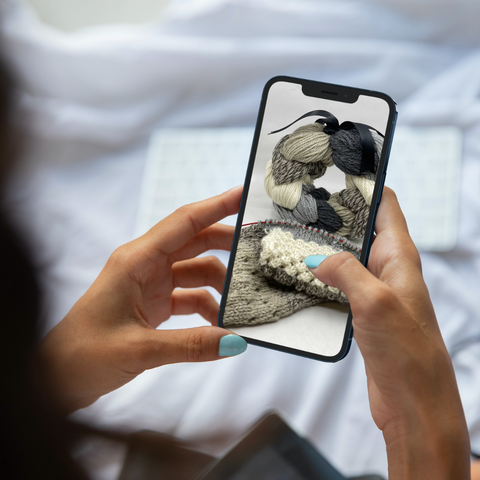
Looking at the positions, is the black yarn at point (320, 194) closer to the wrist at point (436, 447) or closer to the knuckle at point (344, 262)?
the knuckle at point (344, 262)

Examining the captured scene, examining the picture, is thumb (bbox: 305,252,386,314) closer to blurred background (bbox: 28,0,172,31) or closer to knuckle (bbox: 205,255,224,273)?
knuckle (bbox: 205,255,224,273)

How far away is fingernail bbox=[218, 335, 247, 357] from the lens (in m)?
0.38

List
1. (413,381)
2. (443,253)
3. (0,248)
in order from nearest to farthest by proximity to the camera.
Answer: (0,248)
(413,381)
(443,253)

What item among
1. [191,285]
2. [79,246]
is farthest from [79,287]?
[191,285]

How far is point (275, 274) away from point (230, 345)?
85mm

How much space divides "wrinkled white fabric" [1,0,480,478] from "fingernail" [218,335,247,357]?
30 centimetres

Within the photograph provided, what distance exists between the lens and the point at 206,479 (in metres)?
0.45

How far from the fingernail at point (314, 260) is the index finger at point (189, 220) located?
106mm

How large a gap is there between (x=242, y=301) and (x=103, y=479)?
0.32 metres

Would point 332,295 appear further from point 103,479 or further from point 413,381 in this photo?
point 103,479

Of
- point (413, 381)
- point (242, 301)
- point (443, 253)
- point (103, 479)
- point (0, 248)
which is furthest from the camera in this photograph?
point (443, 253)

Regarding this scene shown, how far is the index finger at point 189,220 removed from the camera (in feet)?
1.45

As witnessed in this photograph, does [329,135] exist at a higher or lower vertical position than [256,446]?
higher

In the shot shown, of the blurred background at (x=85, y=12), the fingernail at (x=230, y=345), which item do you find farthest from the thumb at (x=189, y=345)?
the blurred background at (x=85, y=12)
